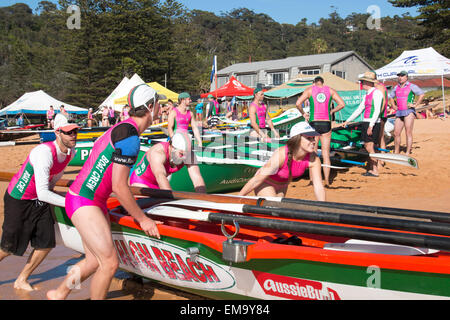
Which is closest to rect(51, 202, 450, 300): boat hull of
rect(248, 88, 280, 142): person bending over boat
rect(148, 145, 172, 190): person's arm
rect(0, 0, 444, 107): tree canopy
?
rect(148, 145, 172, 190): person's arm

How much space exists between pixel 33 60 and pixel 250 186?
72.5m

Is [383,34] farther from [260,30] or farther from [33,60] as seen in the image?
[33,60]

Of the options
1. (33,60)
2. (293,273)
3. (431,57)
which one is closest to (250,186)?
(293,273)

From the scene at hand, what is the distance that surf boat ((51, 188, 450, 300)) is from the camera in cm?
254

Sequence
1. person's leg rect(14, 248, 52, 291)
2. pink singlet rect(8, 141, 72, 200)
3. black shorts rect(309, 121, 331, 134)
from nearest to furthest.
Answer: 1. pink singlet rect(8, 141, 72, 200)
2. person's leg rect(14, 248, 52, 291)
3. black shorts rect(309, 121, 331, 134)

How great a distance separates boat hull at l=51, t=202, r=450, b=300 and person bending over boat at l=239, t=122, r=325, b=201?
591 millimetres

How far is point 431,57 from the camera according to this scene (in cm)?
1975

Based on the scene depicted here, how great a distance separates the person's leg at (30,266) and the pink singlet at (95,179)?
1.20 meters

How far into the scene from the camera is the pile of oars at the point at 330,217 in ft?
8.92

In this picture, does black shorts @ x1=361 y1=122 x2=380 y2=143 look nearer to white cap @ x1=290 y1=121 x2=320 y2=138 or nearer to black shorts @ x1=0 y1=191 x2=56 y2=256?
white cap @ x1=290 y1=121 x2=320 y2=138

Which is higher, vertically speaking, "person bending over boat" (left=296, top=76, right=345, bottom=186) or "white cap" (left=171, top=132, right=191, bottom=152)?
"person bending over boat" (left=296, top=76, right=345, bottom=186)

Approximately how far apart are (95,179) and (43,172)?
34.9 inches

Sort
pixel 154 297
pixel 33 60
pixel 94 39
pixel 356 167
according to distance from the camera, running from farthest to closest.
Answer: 1. pixel 33 60
2. pixel 94 39
3. pixel 356 167
4. pixel 154 297

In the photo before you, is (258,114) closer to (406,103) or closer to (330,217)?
(406,103)
